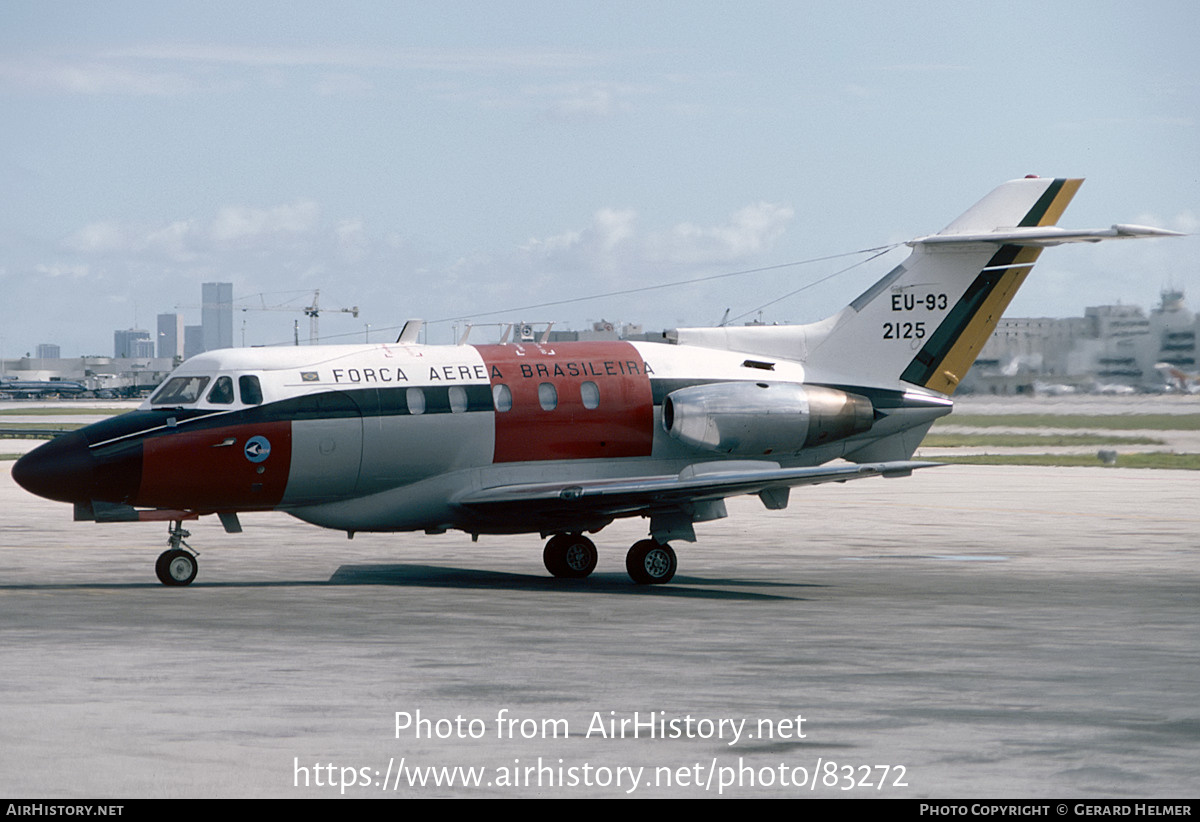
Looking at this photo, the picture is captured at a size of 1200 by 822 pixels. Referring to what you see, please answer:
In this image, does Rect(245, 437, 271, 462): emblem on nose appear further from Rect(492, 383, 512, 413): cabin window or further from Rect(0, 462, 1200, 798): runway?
Rect(492, 383, 512, 413): cabin window

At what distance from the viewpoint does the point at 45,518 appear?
37.2m

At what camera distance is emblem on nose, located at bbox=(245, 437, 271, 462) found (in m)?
23.0

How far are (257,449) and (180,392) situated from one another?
1467mm

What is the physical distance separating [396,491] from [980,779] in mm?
14992

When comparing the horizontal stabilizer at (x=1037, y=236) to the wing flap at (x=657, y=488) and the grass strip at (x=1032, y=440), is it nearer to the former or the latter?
the wing flap at (x=657, y=488)

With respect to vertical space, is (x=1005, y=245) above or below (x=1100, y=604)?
above

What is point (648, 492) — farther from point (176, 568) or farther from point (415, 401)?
point (176, 568)

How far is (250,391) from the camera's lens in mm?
23344

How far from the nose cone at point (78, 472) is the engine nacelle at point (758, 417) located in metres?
8.44

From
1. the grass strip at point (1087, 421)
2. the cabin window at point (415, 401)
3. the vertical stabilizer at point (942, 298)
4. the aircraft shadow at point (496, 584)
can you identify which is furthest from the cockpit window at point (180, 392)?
the grass strip at point (1087, 421)

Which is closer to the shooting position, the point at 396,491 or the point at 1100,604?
the point at 1100,604
